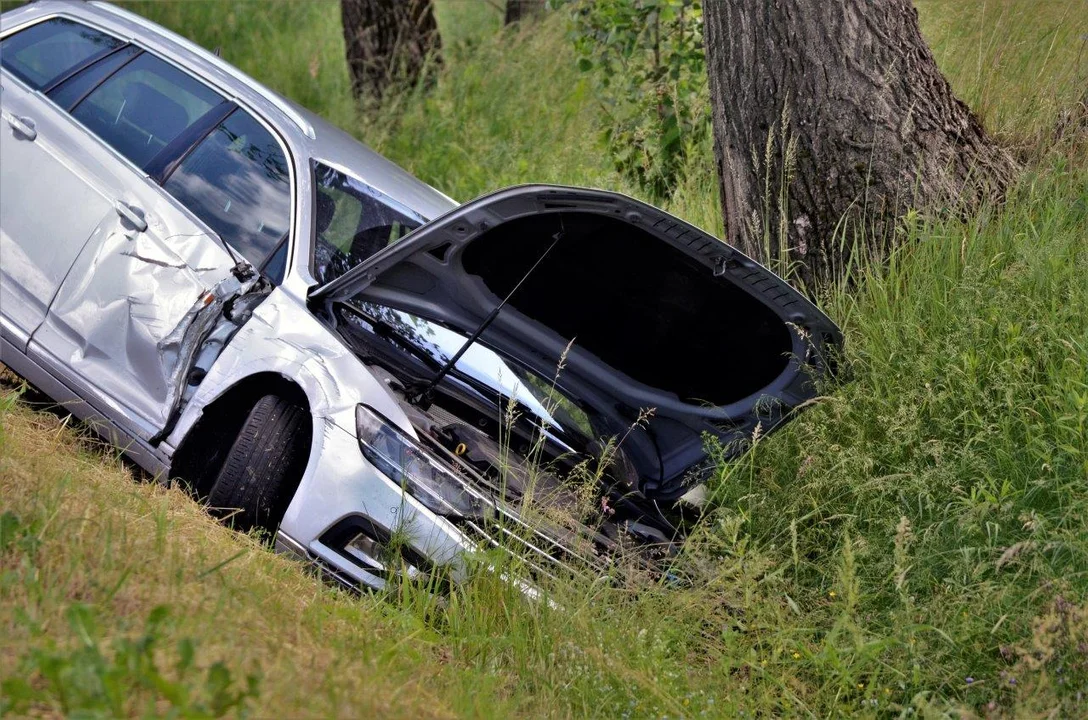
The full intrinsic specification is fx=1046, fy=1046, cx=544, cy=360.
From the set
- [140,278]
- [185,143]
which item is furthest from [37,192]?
[140,278]

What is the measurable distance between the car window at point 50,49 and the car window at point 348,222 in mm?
1472

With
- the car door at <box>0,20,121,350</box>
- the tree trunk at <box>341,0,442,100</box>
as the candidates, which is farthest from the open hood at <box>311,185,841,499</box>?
the tree trunk at <box>341,0,442,100</box>

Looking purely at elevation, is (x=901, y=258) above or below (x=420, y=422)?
above

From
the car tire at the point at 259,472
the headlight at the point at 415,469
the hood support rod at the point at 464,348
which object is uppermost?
the hood support rod at the point at 464,348

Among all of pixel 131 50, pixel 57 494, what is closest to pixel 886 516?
pixel 57 494

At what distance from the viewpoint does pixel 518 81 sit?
30.1ft

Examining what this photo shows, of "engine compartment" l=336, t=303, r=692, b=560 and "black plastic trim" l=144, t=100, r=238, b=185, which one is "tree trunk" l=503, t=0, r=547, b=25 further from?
"engine compartment" l=336, t=303, r=692, b=560

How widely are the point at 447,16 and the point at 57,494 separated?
37.3 ft

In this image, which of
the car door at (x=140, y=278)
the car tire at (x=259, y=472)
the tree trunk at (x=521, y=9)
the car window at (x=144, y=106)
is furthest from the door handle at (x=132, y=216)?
the tree trunk at (x=521, y=9)

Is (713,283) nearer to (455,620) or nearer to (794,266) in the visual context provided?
(794,266)

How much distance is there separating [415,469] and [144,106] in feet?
8.04

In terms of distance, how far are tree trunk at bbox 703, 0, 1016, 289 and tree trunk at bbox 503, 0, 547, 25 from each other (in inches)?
247

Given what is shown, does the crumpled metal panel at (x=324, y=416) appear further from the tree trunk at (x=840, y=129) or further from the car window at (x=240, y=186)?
the tree trunk at (x=840, y=129)

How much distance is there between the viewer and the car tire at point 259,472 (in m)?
3.68
